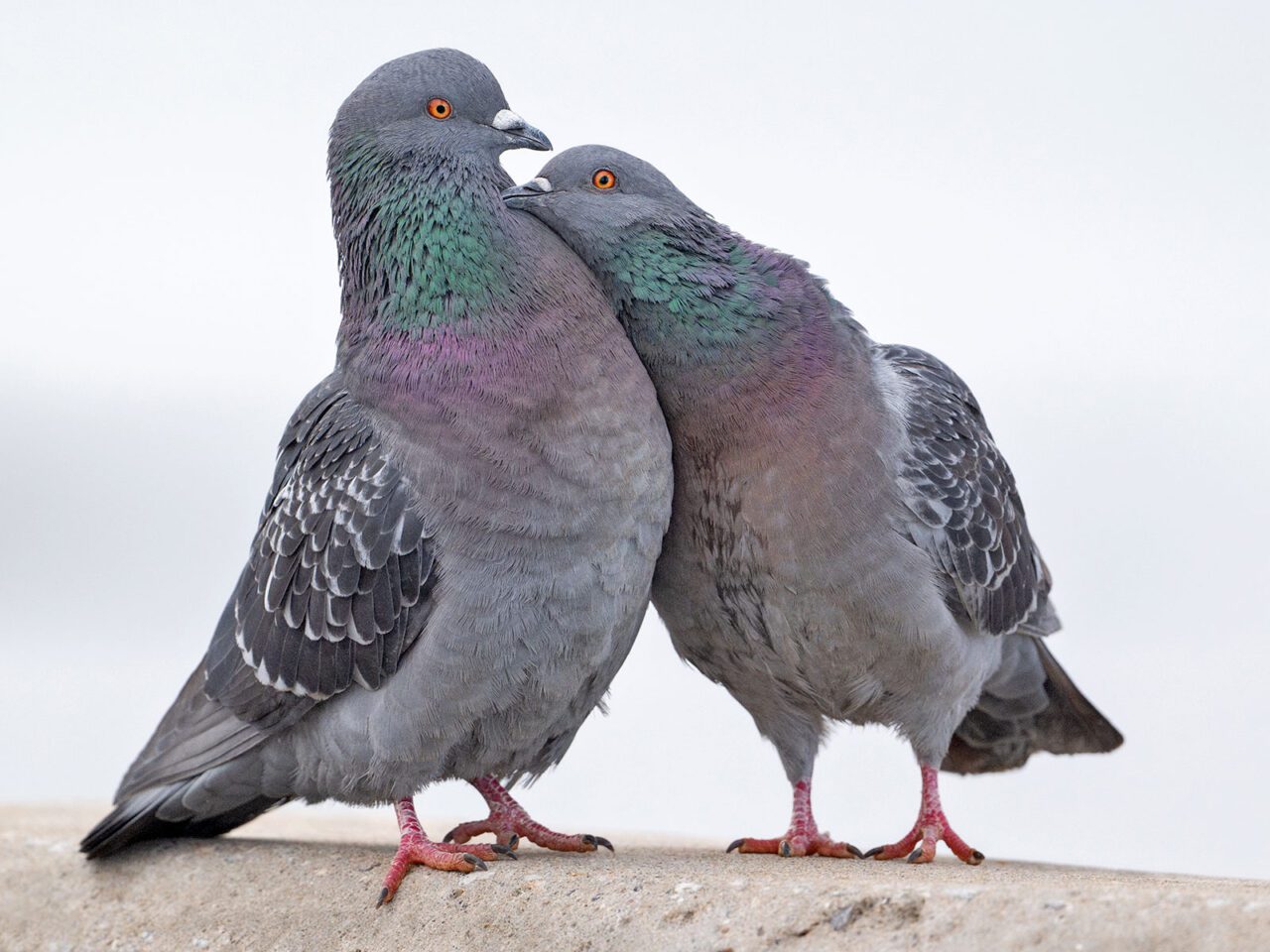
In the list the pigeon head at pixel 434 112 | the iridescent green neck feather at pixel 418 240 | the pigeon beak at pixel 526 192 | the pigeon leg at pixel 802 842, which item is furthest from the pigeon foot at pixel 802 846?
the pigeon head at pixel 434 112

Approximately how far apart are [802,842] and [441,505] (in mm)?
2407

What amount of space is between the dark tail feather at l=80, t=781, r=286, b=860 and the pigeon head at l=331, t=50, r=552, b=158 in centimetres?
314

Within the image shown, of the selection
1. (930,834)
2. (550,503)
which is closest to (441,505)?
(550,503)

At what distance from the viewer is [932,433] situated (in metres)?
7.36

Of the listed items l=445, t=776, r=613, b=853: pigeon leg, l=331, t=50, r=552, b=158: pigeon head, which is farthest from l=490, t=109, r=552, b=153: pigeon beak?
l=445, t=776, r=613, b=853: pigeon leg

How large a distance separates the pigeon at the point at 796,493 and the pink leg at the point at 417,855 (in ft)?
4.71

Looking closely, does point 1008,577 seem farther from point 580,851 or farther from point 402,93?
point 402,93

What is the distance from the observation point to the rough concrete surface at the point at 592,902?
5262 mm

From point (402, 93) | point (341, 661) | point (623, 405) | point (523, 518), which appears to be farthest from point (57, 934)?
point (402, 93)

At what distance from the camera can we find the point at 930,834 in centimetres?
737

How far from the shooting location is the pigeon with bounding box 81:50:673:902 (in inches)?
257

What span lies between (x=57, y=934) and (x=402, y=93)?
4388 millimetres

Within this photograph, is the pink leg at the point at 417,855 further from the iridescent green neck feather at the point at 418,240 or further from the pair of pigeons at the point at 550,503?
the iridescent green neck feather at the point at 418,240

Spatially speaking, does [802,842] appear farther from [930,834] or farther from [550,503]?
[550,503]
